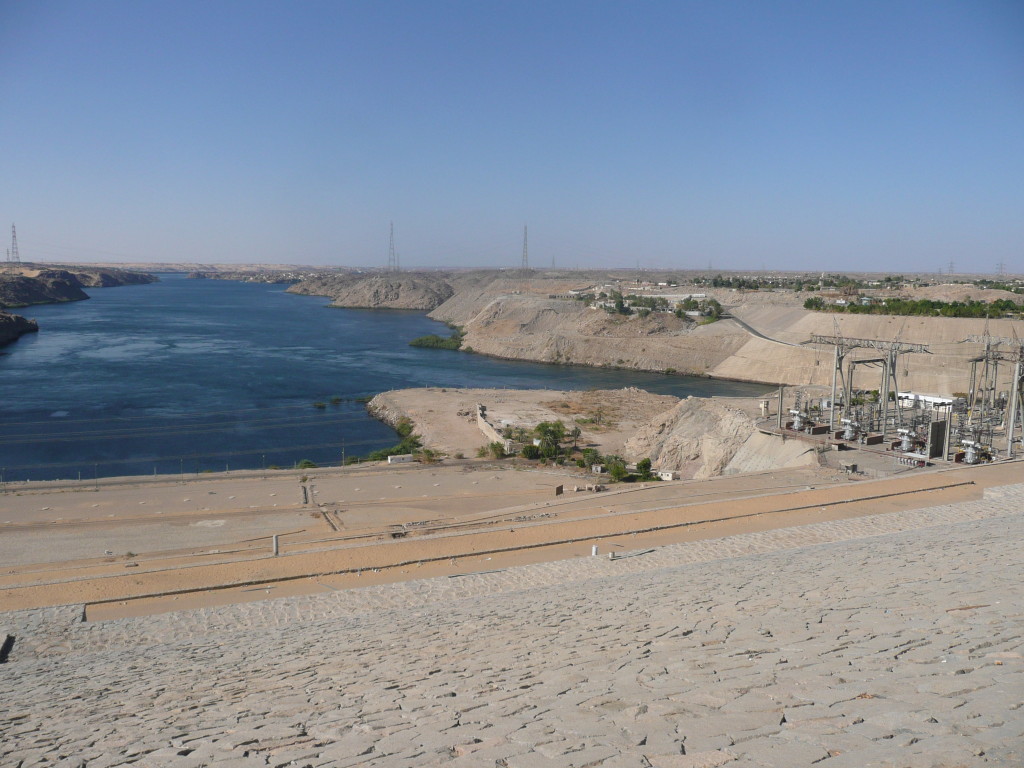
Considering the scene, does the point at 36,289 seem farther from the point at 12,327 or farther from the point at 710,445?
the point at 710,445

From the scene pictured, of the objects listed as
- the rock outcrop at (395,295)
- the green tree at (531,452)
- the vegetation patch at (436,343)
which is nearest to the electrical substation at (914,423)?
the green tree at (531,452)

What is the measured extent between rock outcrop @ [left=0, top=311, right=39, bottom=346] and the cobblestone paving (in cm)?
6606

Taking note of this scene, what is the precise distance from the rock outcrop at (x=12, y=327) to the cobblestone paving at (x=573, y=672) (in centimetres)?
6606

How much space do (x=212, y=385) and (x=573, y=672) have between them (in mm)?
41780

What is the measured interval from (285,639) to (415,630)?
1499mm

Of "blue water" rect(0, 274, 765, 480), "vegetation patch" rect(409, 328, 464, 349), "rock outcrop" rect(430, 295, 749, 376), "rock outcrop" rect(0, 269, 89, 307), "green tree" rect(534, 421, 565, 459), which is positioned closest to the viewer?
"green tree" rect(534, 421, 565, 459)

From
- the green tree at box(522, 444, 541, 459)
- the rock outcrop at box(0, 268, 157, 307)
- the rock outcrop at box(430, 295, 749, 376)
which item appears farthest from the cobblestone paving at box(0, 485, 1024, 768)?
the rock outcrop at box(0, 268, 157, 307)

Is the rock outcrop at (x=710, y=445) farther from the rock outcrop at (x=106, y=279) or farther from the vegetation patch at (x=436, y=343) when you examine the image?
the rock outcrop at (x=106, y=279)

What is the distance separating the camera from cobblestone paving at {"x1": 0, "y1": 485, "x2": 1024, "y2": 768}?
4.38 m

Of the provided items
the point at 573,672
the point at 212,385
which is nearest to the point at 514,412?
the point at 212,385

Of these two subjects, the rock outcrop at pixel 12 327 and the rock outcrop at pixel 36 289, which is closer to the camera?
the rock outcrop at pixel 12 327

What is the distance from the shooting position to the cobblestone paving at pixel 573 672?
438 cm

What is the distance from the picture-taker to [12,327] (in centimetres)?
6719

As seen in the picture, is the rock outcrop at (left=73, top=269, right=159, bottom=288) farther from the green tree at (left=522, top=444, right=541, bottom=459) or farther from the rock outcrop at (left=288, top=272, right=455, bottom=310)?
the green tree at (left=522, top=444, right=541, bottom=459)
